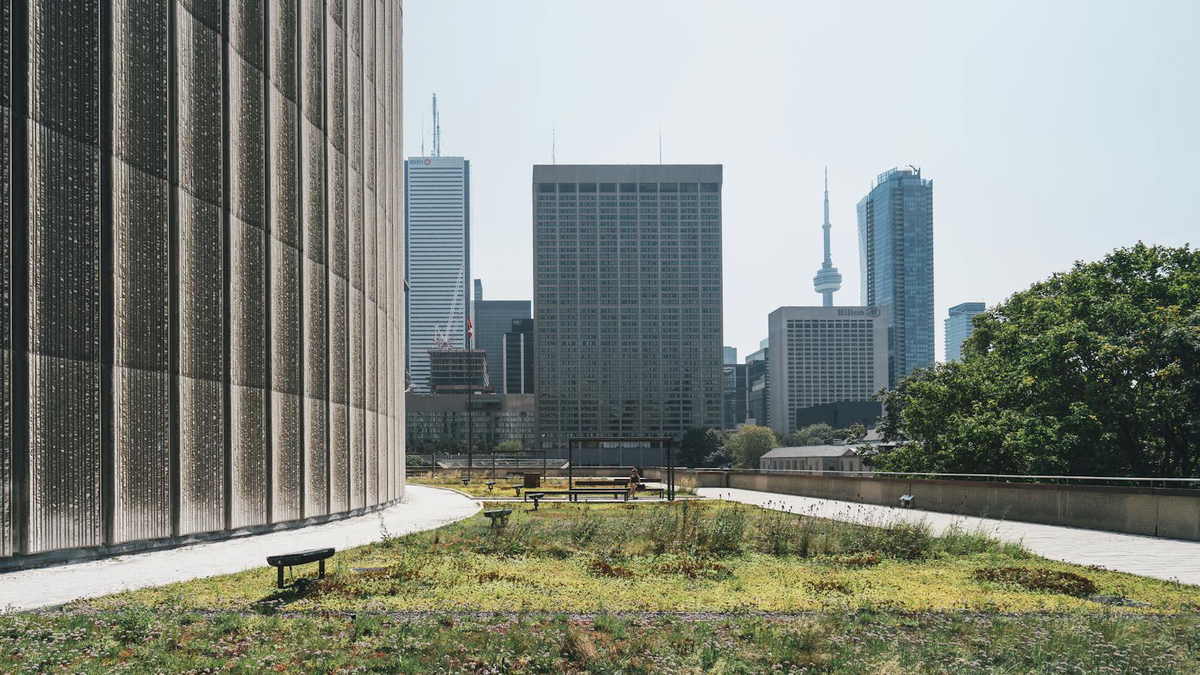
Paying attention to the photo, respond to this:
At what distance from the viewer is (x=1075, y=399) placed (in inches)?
1428

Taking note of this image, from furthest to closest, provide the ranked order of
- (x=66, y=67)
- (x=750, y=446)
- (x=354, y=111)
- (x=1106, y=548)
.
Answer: (x=750, y=446) < (x=354, y=111) < (x=1106, y=548) < (x=66, y=67)

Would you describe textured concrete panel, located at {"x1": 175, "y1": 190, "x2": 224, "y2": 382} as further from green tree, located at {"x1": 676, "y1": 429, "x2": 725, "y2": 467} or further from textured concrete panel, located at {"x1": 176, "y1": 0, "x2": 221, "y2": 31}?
green tree, located at {"x1": 676, "y1": 429, "x2": 725, "y2": 467}

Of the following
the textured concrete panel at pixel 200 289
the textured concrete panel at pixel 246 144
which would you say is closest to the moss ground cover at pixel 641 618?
the textured concrete panel at pixel 200 289

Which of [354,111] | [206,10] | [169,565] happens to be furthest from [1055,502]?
[354,111]

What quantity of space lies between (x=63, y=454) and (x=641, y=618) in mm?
11641

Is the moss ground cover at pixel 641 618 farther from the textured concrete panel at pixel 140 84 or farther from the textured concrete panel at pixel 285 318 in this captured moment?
the textured concrete panel at pixel 140 84

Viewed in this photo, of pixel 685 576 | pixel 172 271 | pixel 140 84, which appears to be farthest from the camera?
pixel 172 271

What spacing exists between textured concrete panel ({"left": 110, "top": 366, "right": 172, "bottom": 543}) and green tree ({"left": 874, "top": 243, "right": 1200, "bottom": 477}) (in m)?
30.1

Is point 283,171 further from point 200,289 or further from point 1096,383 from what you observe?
point 1096,383

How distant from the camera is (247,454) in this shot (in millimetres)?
21609

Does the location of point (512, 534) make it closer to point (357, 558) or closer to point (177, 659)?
point (357, 558)

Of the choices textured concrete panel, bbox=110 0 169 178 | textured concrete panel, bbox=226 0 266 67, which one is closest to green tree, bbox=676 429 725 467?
textured concrete panel, bbox=226 0 266 67

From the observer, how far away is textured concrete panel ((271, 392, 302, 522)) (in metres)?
22.9

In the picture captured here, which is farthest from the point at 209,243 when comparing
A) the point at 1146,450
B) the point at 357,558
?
the point at 1146,450
